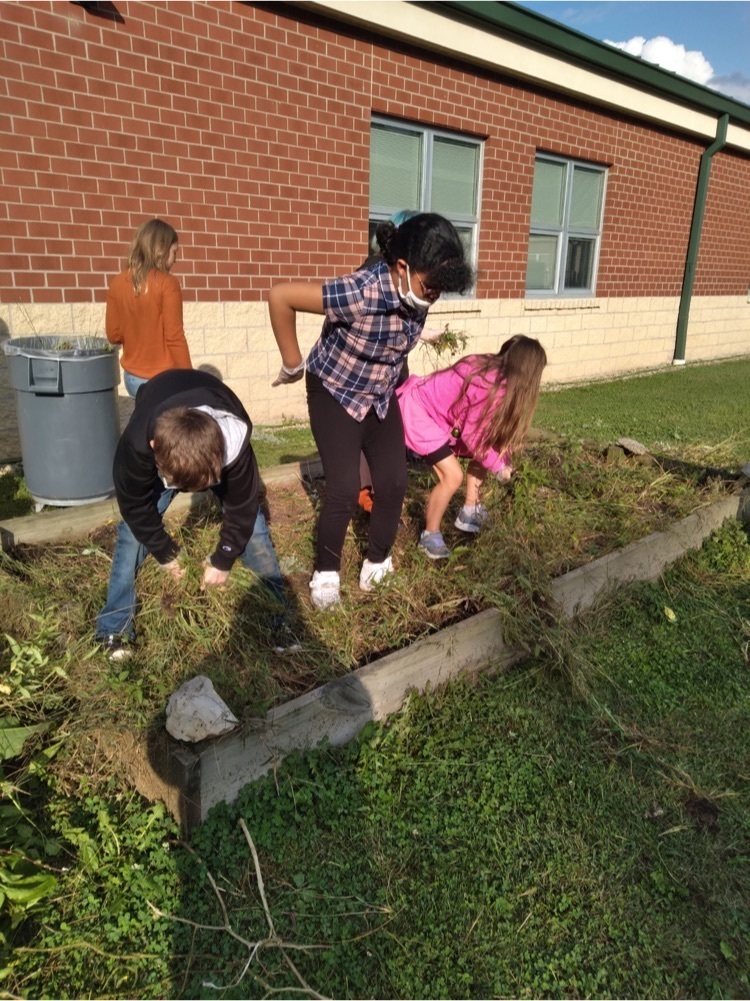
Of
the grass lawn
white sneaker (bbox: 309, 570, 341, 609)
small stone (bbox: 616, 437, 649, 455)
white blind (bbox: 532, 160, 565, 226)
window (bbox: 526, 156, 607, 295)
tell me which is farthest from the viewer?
window (bbox: 526, 156, 607, 295)

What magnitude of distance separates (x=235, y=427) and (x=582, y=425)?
600 centimetres

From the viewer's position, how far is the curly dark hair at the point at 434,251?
2.76 meters

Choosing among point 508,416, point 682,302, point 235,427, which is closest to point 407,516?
point 508,416

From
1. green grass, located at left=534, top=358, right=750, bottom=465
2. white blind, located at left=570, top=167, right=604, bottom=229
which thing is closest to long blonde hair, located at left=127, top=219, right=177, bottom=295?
green grass, located at left=534, top=358, right=750, bottom=465

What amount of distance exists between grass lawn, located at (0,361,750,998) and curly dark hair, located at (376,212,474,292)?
139cm

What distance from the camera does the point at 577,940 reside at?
202 centimetres

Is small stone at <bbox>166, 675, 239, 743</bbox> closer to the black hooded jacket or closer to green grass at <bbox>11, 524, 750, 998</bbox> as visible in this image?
green grass at <bbox>11, 524, 750, 998</bbox>

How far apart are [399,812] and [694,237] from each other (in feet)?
46.5

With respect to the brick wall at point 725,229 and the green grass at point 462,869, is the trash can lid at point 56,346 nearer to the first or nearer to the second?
the green grass at point 462,869

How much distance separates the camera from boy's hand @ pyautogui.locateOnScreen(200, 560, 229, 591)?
116 inches

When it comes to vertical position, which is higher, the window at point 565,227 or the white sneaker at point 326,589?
the window at point 565,227

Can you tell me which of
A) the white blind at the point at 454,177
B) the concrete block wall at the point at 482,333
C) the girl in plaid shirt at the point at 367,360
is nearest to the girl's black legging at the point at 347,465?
the girl in plaid shirt at the point at 367,360

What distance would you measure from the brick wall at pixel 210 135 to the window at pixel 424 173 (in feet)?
0.66

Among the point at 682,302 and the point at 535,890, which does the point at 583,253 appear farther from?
the point at 535,890
